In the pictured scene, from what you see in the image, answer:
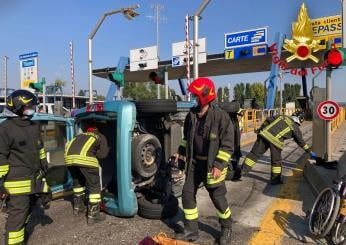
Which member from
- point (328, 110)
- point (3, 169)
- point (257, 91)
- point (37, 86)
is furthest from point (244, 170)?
point (257, 91)

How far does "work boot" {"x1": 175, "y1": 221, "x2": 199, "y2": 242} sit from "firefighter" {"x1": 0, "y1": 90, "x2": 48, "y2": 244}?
68.3 inches

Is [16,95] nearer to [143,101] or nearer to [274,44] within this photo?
[143,101]

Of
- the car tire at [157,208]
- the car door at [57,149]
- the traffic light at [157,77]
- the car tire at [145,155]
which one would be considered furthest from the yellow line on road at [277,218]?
the traffic light at [157,77]

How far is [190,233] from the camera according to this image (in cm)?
422

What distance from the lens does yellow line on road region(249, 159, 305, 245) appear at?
4.19m

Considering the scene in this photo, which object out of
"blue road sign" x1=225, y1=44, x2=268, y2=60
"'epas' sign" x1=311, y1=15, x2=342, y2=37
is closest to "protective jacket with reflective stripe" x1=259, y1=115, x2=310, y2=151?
"blue road sign" x1=225, y1=44, x2=268, y2=60

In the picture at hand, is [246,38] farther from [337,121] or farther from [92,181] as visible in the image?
[92,181]

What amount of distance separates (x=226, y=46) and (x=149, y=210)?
973 inches

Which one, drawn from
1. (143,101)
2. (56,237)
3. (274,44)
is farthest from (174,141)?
(274,44)

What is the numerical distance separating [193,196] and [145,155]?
106 cm

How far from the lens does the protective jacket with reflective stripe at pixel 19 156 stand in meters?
3.91

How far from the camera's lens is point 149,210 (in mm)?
4934

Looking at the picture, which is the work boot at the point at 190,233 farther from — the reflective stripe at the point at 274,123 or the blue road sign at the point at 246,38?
the blue road sign at the point at 246,38

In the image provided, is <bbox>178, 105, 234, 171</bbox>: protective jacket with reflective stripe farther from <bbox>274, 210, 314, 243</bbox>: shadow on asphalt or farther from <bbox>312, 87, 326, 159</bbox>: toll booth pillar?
<bbox>312, 87, 326, 159</bbox>: toll booth pillar
